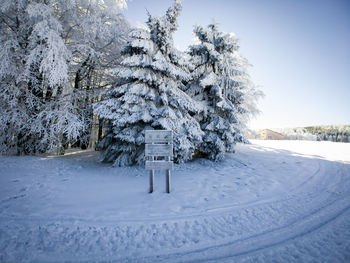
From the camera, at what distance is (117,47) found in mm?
9406

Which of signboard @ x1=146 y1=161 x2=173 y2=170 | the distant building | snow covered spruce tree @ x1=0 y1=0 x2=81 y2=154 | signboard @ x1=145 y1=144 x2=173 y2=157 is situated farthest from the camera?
the distant building

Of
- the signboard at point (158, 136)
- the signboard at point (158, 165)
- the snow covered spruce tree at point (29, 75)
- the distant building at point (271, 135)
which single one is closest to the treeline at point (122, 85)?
the snow covered spruce tree at point (29, 75)

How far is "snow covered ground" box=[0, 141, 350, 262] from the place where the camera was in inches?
88.1

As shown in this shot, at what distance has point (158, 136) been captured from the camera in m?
4.36

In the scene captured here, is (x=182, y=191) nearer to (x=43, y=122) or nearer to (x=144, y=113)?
(x=144, y=113)

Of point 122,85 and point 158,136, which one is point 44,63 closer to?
point 122,85

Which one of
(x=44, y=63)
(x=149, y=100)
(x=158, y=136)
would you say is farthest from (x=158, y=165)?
(x=44, y=63)

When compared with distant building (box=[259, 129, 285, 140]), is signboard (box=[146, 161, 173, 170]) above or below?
below

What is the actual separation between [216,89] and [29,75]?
27.9ft

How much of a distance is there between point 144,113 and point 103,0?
8.42 m

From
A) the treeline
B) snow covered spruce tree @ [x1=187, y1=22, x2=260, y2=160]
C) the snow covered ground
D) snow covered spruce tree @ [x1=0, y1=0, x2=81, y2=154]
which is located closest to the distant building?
snow covered spruce tree @ [x1=187, y1=22, x2=260, y2=160]

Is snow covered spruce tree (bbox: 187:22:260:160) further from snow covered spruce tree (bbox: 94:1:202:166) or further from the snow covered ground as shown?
the snow covered ground

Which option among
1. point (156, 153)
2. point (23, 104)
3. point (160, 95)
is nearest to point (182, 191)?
point (156, 153)

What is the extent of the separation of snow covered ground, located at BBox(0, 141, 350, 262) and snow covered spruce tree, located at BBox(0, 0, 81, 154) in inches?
111
